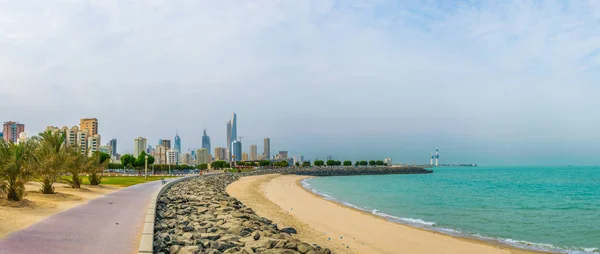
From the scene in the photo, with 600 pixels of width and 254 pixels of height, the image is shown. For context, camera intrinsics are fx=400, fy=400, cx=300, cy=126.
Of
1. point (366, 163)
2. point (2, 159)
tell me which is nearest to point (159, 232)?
point (2, 159)

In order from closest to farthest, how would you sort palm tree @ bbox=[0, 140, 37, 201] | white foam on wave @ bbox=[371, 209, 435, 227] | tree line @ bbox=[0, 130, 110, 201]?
1. palm tree @ bbox=[0, 140, 37, 201]
2. tree line @ bbox=[0, 130, 110, 201]
3. white foam on wave @ bbox=[371, 209, 435, 227]

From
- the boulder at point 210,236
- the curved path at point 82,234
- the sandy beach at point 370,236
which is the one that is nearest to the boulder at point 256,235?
the boulder at point 210,236

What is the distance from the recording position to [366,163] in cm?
16638

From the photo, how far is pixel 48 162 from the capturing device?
56.7 ft

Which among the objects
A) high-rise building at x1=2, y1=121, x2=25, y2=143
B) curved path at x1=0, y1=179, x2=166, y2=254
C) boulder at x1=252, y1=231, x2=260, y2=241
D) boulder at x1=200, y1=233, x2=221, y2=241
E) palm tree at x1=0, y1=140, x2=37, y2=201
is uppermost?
high-rise building at x1=2, y1=121, x2=25, y2=143

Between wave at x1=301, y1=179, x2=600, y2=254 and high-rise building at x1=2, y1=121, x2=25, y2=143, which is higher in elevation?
high-rise building at x1=2, y1=121, x2=25, y2=143

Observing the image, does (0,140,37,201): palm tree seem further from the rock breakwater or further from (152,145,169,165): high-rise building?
(152,145,169,165): high-rise building

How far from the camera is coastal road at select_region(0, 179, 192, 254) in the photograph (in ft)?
Answer: 24.5

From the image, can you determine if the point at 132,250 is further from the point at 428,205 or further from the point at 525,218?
the point at 428,205

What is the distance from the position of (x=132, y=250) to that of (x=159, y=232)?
85.2 inches

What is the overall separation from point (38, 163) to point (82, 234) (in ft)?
32.8

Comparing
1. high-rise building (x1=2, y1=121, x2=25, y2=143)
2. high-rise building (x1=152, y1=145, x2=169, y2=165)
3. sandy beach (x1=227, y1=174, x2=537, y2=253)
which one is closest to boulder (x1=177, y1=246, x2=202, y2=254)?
sandy beach (x1=227, y1=174, x2=537, y2=253)

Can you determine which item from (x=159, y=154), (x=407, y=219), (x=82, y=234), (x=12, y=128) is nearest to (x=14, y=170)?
(x=82, y=234)

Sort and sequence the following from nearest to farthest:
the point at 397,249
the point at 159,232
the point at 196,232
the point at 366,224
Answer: the point at 159,232 < the point at 196,232 < the point at 397,249 < the point at 366,224
